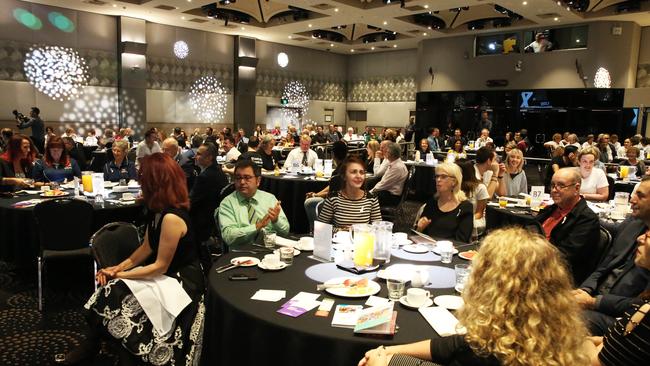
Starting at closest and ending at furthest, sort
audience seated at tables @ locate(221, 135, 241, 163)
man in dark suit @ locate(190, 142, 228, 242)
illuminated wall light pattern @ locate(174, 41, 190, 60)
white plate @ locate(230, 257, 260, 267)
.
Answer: white plate @ locate(230, 257, 260, 267), man in dark suit @ locate(190, 142, 228, 242), audience seated at tables @ locate(221, 135, 241, 163), illuminated wall light pattern @ locate(174, 41, 190, 60)

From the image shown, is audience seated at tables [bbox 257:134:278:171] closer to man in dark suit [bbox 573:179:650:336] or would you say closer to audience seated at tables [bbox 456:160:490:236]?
audience seated at tables [bbox 456:160:490:236]

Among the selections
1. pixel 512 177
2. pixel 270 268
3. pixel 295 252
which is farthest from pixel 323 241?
pixel 512 177

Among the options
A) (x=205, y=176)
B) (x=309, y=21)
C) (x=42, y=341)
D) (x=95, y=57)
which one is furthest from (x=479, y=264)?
(x=95, y=57)

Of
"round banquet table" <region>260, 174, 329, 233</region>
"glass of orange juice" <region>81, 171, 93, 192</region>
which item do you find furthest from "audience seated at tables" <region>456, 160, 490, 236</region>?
"glass of orange juice" <region>81, 171, 93, 192</region>

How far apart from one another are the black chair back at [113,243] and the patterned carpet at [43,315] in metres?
0.83

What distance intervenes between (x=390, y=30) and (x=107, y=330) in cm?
1528

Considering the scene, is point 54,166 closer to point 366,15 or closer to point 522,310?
point 522,310

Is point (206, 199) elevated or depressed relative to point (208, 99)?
depressed

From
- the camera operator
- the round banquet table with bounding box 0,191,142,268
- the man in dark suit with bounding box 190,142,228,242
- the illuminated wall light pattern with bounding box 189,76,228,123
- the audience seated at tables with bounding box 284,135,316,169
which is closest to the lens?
the round banquet table with bounding box 0,191,142,268

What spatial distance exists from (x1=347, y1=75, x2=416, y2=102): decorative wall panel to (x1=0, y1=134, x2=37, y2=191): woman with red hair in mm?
16249

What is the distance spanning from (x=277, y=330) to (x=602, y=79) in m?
15.6

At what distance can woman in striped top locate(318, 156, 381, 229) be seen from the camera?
3.71 metres

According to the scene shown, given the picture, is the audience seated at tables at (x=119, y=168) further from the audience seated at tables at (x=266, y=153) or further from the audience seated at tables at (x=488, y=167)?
the audience seated at tables at (x=488, y=167)

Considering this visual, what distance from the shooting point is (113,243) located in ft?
9.81
